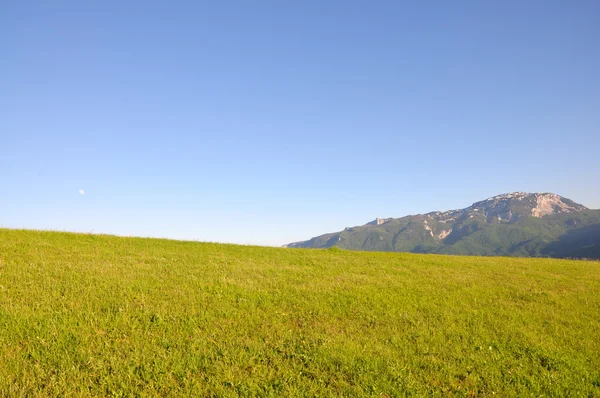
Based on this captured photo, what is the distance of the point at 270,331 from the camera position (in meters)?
13.4

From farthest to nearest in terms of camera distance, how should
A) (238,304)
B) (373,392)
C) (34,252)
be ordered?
(34,252)
(238,304)
(373,392)

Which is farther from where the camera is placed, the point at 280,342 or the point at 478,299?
the point at 478,299

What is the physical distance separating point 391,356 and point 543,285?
17.2 m

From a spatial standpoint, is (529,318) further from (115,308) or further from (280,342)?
(115,308)

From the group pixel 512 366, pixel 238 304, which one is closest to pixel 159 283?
pixel 238 304

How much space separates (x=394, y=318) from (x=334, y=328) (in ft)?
9.99

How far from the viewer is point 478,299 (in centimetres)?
1947

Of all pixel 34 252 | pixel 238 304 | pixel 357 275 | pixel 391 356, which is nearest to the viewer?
pixel 391 356

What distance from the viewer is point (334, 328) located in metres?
14.3

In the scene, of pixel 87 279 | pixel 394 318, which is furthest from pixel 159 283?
pixel 394 318

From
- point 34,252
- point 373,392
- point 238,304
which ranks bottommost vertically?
point 373,392

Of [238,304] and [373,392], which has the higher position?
[238,304]

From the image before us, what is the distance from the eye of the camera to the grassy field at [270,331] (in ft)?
33.9

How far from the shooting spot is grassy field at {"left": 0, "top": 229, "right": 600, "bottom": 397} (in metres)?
10.3
